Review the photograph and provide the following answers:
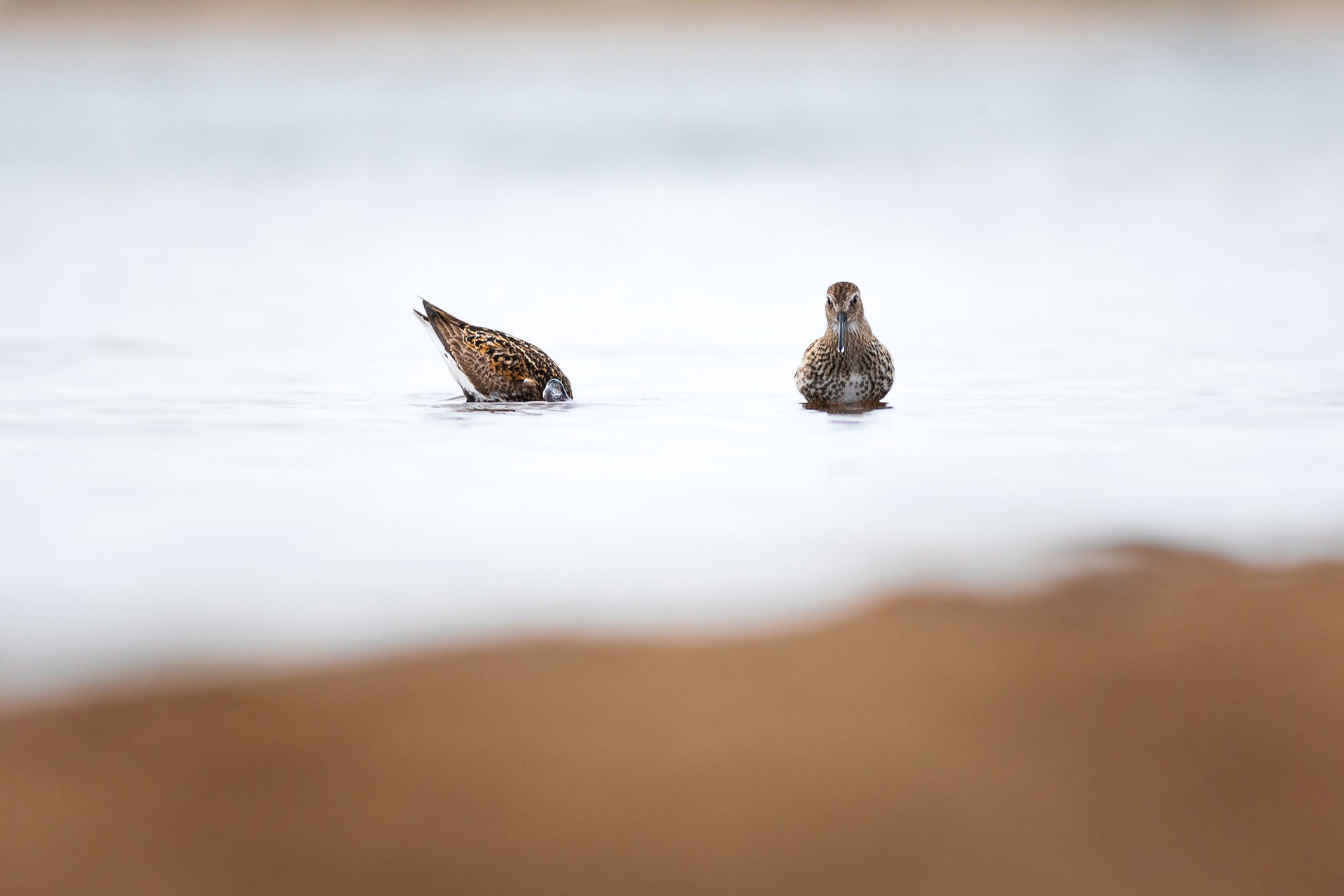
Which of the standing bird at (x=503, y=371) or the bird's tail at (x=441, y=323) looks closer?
the standing bird at (x=503, y=371)

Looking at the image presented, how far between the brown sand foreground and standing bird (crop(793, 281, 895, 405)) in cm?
417

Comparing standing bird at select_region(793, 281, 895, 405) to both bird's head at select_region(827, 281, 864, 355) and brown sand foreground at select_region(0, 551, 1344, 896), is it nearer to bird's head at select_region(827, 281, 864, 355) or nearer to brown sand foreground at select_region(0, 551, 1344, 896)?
bird's head at select_region(827, 281, 864, 355)

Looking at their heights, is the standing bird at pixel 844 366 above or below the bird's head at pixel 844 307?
below

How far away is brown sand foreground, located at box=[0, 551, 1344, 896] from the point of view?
3352 mm

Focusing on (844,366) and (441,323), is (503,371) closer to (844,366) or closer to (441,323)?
(441,323)

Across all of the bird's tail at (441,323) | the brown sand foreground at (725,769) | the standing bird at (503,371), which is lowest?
the brown sand foreground at (725,769)

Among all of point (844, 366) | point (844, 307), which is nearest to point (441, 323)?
point (844, 307)

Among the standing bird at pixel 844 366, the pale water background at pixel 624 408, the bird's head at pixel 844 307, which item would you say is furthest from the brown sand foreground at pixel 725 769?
the bird's head at pixel 844 307

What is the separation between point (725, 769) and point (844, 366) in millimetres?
5009

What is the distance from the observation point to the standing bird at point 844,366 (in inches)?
331

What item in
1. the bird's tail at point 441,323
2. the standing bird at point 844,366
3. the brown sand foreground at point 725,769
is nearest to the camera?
the brown sand foreground at point 725,769

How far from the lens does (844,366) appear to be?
8422mm

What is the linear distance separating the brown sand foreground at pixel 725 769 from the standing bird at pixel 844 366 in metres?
4.17

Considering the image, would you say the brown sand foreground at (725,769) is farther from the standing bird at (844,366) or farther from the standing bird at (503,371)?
the standing bird at (503,371)
